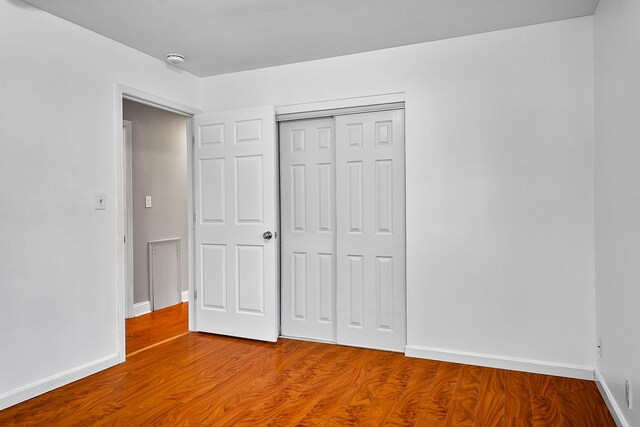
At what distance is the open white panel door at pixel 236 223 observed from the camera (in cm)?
361

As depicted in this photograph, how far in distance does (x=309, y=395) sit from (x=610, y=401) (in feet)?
5.49

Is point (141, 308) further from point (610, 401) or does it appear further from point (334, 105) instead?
point (610, 401)

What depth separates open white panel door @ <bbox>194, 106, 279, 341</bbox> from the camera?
142 inches

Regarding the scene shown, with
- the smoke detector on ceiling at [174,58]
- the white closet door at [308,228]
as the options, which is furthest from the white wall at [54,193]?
the white closet door at [308,228]

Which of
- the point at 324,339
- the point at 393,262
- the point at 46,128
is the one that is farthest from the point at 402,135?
the point at 46,128

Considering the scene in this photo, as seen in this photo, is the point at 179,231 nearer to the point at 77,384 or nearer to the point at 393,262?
the point at 77,384

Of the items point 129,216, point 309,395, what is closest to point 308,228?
point 309,395

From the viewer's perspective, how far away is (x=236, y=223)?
3.75m

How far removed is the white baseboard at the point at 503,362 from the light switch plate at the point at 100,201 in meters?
2.46

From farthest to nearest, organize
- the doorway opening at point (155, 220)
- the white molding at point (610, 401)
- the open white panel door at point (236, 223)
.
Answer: the doorway opening at point (155, 220), the open white panel door at point (236, 223), the white molding at point (610, 401)

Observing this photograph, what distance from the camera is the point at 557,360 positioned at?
9.38ft

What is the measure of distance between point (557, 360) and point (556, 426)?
2.54 ft

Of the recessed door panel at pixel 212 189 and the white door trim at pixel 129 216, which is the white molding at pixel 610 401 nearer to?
the recessed door panel at pixel 212 189

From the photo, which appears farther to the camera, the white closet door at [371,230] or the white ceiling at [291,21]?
the white closet door at [371,230]
